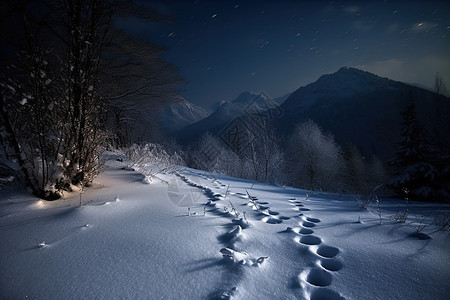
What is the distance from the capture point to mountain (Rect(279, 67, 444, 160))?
1800 inches

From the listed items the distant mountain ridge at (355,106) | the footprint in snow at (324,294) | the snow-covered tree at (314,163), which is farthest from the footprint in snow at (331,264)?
the distant mountain ridge at (355,106)

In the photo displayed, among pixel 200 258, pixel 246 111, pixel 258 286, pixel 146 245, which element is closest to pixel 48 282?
pixel 146 245

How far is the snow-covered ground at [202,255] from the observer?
0.88 m

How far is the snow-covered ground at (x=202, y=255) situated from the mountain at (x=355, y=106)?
1749 inches

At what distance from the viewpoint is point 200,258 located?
1.12 m

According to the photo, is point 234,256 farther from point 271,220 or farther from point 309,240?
point 271,220

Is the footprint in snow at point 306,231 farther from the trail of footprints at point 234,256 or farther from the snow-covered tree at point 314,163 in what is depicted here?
the snow-covered tree at point 314,163

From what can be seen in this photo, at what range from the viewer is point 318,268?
→ 1093 mm

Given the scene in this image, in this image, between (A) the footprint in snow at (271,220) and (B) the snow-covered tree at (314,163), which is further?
(B) the snow-covered tree at (314,163)

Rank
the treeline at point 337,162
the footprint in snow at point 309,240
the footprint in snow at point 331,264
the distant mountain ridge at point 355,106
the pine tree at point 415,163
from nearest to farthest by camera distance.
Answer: the footprint in snow at point 331,264
the footprint in snow at point 309,240
the pine tree at point 415,163
the treeline at point 337,162
the distant mountain ridge at point 355,106

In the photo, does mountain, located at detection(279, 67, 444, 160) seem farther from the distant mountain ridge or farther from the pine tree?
the pine tree

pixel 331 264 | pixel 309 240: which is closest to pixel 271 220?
pixel 309 240

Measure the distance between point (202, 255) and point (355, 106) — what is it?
72.8 meters

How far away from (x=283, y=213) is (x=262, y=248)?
3.11 feet
